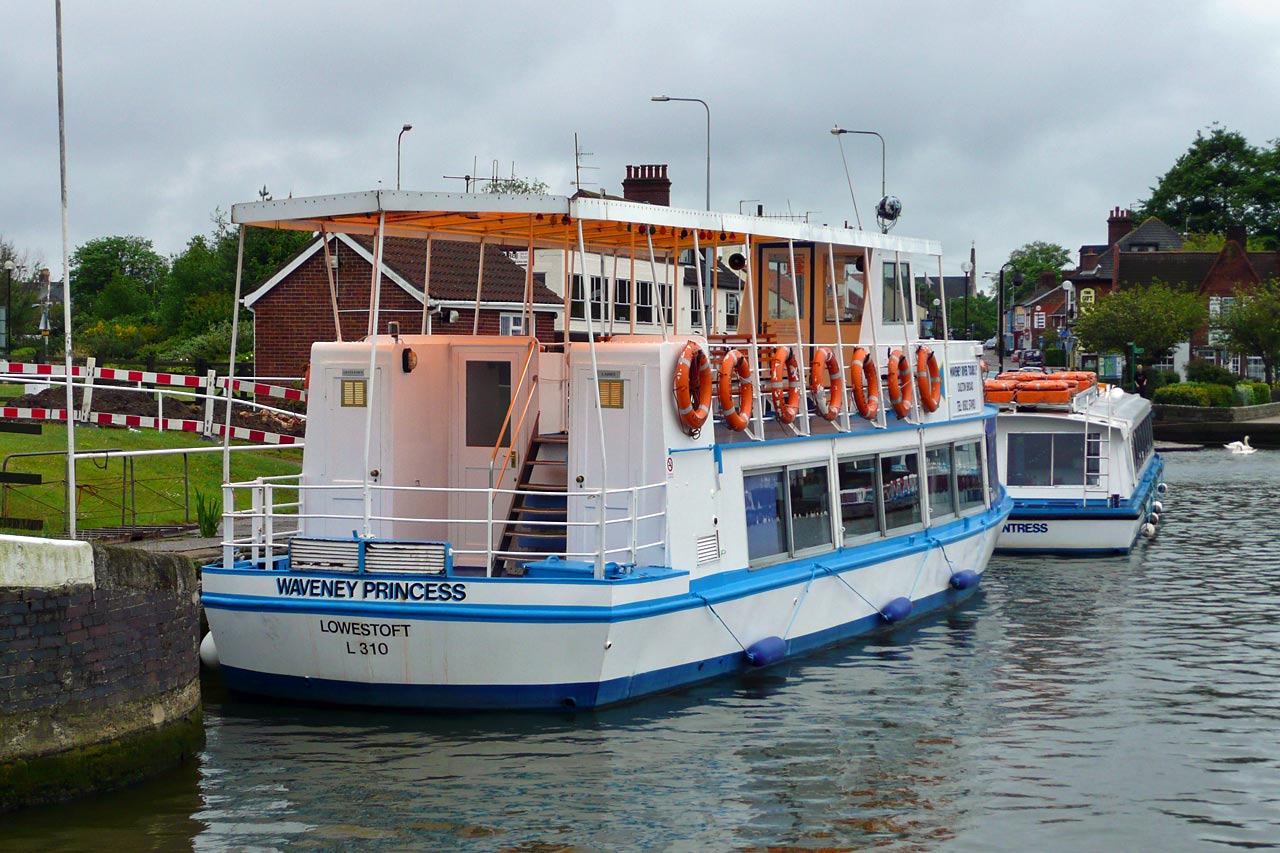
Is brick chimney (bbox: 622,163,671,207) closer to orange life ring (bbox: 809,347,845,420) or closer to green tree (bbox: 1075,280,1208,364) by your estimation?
orange life ring (bbox: 809,347,845,420)

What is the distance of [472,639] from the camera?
523 inches

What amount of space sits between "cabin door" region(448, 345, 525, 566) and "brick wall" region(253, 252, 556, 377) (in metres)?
24.5

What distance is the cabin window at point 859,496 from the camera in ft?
59.4

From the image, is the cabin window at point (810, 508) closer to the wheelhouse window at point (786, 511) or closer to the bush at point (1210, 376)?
the wheelhouse window at point (786, 511)

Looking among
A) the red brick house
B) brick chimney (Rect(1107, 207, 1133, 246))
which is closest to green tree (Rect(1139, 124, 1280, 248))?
brick chimney (Rect(1107, 207, 1133, 246))

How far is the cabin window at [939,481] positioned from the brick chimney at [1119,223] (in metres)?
97.8

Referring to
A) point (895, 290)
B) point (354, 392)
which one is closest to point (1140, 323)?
point (895, 290)

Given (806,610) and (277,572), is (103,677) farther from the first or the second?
(806,610)

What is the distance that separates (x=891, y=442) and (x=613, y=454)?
550 centimetres

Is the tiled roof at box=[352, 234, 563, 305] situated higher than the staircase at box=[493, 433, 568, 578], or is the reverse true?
the tiled roof at box=[352, 234, 563, 305]

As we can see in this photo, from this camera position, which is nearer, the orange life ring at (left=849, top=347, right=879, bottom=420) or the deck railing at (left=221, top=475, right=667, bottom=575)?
the deck railing at (left=221, top=475, right=667, bottom=575)

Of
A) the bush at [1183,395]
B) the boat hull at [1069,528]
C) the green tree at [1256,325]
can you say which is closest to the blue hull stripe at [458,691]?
the boat hull at [1069,528]

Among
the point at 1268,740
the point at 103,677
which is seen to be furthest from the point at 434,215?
the point at 1268,740

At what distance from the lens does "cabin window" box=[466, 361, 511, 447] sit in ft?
52.0
